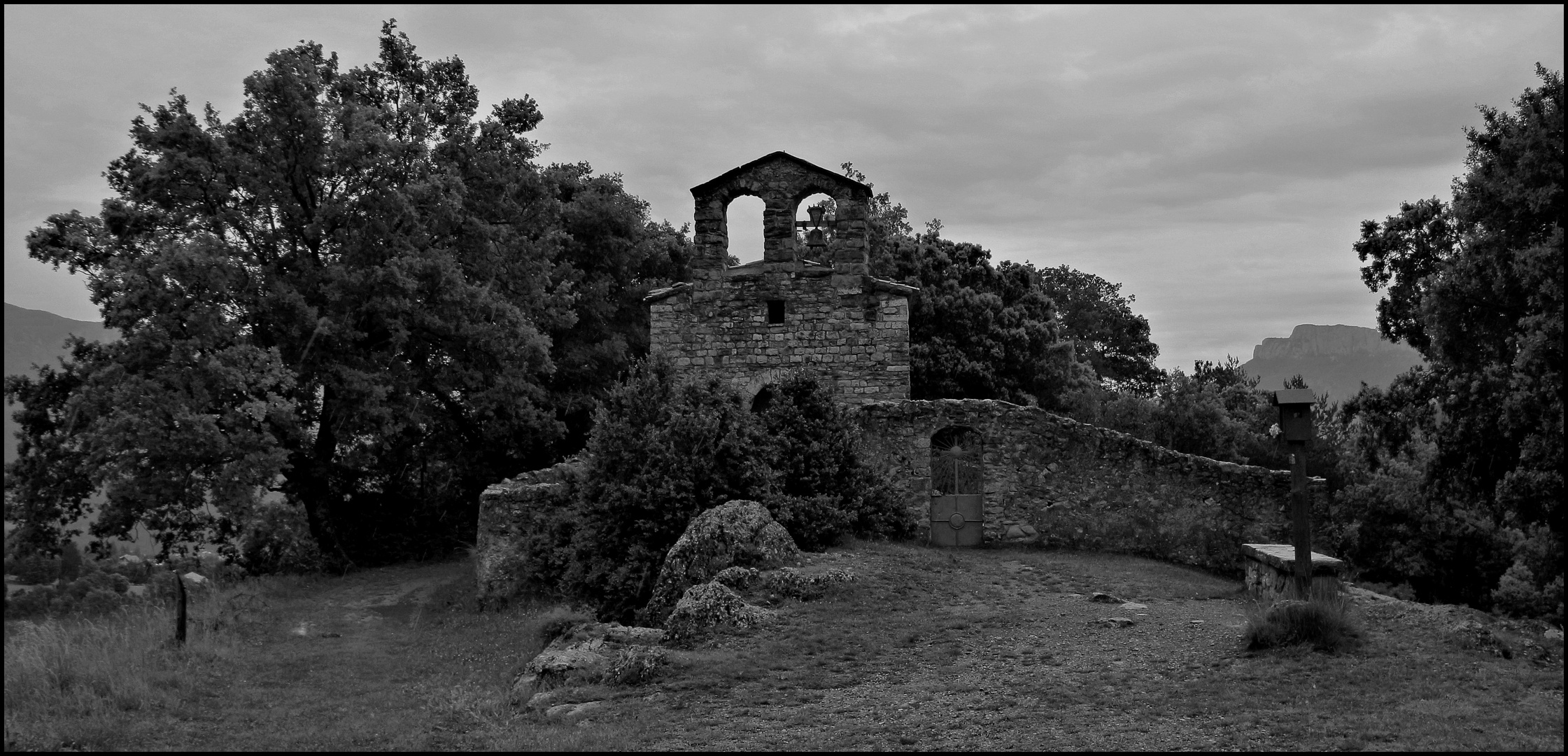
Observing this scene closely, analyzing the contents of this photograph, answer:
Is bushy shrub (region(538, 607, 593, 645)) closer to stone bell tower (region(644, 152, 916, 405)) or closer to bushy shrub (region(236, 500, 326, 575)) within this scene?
stone bell tower (region(644, 152, 916, 405))

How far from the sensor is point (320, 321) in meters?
19.2

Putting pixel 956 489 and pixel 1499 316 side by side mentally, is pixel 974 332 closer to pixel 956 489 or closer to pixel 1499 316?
pixel 956 489

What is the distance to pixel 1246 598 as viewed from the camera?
43.2 feet

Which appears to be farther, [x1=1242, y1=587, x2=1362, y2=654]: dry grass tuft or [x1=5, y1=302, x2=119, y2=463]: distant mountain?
[x1=5, y1=302, x2=119, y2=463]: distant mountain

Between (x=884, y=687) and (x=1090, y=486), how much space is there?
8900mm

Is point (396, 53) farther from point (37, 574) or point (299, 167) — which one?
point (37, 574)

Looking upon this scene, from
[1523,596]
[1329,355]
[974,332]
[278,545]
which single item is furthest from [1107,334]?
[1329,355]

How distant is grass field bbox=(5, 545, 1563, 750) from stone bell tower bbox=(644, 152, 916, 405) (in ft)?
23.0

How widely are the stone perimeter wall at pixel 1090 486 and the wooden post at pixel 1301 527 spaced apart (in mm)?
5794

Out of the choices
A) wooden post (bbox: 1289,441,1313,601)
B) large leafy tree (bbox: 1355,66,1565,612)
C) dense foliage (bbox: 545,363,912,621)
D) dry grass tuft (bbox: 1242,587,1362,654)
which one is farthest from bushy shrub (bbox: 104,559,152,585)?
large leafy tree (bbox: 1355,66,1565,612)

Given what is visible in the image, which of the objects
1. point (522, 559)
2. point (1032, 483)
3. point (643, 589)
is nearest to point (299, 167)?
point (522, 559)

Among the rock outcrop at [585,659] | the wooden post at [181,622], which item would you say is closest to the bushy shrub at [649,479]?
the rock outcrop at [585,659]

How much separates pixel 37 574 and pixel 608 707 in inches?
568

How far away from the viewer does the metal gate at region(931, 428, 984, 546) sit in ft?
56.8
